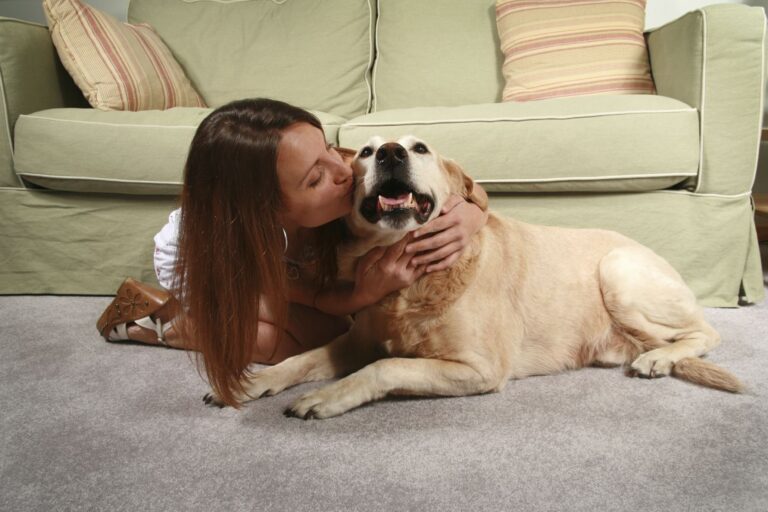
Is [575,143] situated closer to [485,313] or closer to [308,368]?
[485,313]

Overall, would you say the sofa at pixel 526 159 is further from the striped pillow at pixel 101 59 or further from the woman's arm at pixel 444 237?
the woman's arm at pixel 444 237

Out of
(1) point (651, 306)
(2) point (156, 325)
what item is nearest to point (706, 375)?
(1) point (651, 306)

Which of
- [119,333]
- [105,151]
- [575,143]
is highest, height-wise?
[575,143]

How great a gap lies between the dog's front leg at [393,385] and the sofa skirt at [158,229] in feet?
2.94

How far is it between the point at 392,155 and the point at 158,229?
1.33 meters

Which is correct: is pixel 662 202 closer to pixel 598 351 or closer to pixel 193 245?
pixel 598 351

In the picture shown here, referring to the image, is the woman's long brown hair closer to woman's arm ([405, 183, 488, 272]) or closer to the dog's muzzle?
the dog's muzzle

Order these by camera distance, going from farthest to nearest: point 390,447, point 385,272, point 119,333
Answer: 1. point 119,333
2. point 385,272
3. point 390,447

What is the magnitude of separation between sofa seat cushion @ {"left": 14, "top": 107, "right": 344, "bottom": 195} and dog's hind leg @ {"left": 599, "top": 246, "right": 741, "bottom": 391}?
1.60m

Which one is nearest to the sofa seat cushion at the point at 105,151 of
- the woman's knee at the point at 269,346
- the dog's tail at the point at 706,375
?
the woman's knee at the point at 269,346

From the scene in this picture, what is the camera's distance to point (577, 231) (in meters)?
1.65

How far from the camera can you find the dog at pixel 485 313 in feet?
4.23

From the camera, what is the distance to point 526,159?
6.25ft

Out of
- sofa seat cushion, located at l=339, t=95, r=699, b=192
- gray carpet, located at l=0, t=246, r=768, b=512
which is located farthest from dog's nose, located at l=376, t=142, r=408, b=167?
sofa seat cushion, located at l=339, t=95, r=699, b=192
